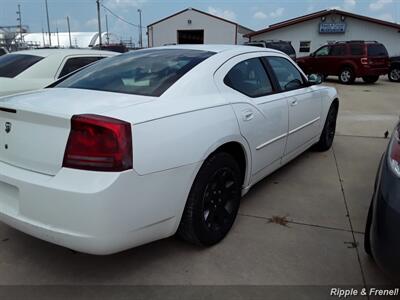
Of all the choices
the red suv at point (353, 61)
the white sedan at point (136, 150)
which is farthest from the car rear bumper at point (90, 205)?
the red suv at point (353, 61)

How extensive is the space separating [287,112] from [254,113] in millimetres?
767

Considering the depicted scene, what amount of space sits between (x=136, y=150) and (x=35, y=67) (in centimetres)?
420

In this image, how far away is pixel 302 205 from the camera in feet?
12.2

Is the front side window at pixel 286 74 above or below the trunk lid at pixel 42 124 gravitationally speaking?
above

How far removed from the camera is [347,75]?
17062mm

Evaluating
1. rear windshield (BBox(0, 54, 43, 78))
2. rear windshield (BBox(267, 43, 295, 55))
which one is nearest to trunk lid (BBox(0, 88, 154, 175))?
rear windshield (BBox(0, 54, 43, 78))

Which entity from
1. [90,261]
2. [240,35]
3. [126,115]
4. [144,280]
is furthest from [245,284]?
[240,35]

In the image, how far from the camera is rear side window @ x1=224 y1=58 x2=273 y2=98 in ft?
10.5

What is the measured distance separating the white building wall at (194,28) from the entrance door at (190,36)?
2.47ft

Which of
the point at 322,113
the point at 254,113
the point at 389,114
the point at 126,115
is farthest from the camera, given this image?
the point at 389,114

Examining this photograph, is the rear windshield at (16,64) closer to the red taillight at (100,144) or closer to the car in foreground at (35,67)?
the car in foreground at (35,67)

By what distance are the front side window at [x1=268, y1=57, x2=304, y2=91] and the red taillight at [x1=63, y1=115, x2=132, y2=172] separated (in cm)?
231

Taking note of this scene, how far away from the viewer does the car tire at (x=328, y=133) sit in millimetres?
5364

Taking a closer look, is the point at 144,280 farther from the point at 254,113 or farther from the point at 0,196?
the point at 254,113
